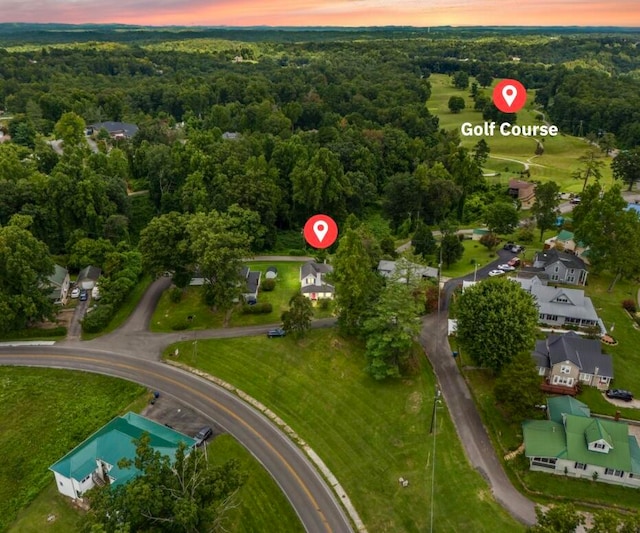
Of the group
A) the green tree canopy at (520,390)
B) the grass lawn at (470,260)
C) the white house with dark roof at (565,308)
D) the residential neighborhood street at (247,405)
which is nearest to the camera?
the residential neighborhood street at (247,405)

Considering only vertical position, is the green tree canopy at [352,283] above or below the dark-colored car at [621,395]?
above

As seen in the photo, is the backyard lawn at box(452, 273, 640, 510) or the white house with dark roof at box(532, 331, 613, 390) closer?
the backyard lawn at box(452, 273, 640, 510)

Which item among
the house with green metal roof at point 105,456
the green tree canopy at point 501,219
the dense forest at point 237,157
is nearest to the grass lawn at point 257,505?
the house with green metal roof at point 105,456

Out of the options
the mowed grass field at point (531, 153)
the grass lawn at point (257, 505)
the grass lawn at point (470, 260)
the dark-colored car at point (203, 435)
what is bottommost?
the grass lawn at point (257, 505)

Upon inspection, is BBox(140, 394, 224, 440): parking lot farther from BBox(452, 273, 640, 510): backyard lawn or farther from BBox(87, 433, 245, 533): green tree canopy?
BBox(452, 273, 640, 510): backyard lawn

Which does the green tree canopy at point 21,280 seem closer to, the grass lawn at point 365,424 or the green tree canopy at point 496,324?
the grass lawn at point 365,424

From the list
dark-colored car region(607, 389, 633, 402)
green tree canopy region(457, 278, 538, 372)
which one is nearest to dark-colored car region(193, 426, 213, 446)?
green tree canopy region(457, 278, 538, 372)
